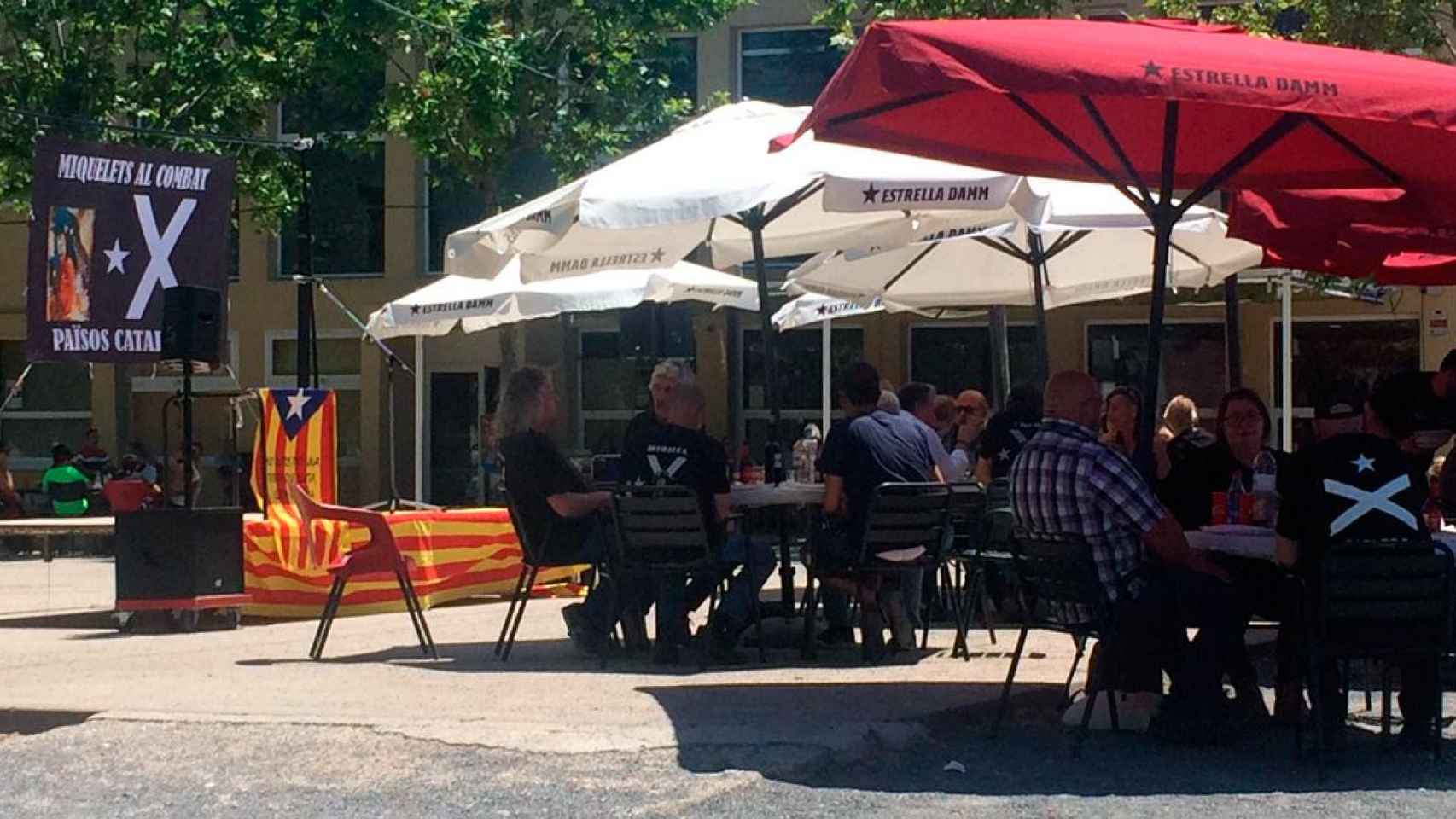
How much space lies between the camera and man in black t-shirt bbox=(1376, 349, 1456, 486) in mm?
10246

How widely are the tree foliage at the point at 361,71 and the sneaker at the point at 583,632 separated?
13929mm

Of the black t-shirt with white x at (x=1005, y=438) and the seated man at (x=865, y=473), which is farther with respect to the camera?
the black t-shirt with white x at (x=1005, y=438)

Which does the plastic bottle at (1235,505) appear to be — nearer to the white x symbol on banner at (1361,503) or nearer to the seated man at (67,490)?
the white x symbol on banner at (1361,503)

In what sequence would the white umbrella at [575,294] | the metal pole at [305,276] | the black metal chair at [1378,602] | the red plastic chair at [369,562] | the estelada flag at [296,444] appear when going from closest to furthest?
the black metal chair at [1378,602], the red plastic chair at [369,562], the estelada flag at [296,444], the white umbrella at [575,294], the metal pole at [305,276]

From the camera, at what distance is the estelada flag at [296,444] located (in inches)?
610

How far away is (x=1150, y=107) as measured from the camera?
30.4 ft

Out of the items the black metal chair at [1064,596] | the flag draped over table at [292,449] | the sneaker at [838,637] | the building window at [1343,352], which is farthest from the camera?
the building window at [1343,352]

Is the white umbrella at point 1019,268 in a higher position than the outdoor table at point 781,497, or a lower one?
higher

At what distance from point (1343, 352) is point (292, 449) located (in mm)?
15626

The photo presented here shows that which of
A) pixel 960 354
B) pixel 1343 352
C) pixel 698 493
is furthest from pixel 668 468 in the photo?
pixel 960 354

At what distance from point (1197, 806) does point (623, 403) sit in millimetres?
23545

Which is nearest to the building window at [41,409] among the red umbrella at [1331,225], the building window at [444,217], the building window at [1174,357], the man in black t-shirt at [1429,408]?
the building window at [444,217]

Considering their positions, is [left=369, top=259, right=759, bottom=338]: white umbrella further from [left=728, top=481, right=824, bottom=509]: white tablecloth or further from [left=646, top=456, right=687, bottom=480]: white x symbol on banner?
[left=646, top=456, right=687, bottom=480]: white x symbol on banner

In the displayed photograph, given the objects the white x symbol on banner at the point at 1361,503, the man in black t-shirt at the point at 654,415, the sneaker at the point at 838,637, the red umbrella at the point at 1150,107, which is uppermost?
the red umbrella at the point at 1150,107
